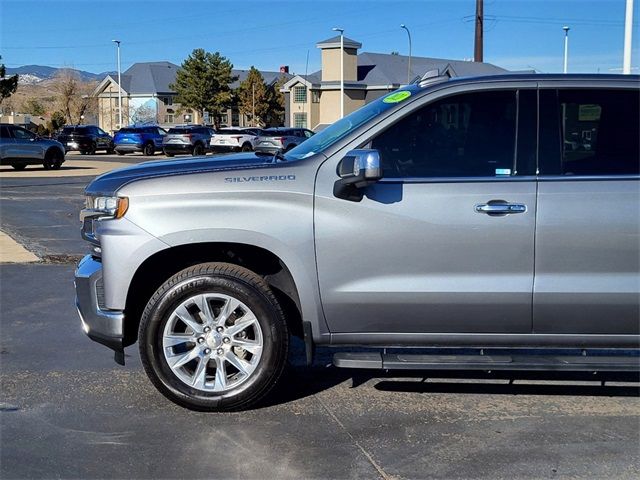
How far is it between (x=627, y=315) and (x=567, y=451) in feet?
3.01

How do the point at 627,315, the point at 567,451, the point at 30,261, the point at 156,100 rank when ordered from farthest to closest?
1. the point at 156,100
2. the point at 30,261
3. the point at 627,315
4. the point at 567,451

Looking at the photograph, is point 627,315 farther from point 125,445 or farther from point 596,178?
point 125,445

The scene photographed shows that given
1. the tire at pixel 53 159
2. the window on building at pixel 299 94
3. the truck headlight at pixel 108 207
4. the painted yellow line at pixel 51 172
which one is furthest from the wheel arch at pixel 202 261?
the window on building at pixel 299 94

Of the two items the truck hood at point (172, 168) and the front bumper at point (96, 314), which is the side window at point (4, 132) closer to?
the truck hood at point (172, 168)

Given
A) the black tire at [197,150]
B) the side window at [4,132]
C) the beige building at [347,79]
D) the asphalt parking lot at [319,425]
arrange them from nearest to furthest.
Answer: the asphalt parking lot at [319,425], the side window at [4,132], the black tire at [197,150], the beige building at [347,79]

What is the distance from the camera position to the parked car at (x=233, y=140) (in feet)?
131

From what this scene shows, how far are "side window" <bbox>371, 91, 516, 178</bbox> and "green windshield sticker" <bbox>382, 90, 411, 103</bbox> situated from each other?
17cm

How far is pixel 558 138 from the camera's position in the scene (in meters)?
4.57

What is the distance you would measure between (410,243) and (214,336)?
132cm

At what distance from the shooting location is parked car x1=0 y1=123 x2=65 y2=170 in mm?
26031

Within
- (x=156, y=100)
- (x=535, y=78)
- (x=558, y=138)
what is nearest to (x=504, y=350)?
(x=558, y=138)

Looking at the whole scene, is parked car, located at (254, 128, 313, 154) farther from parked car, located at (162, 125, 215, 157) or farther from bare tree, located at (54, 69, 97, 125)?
bare tree, located at (54, 69, 97, 125)

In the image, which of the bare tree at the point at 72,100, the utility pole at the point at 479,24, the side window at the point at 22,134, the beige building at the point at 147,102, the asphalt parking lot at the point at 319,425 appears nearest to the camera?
the asphalt parking lot at the point at 319,425

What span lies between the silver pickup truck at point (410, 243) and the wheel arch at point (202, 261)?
0.10ft
